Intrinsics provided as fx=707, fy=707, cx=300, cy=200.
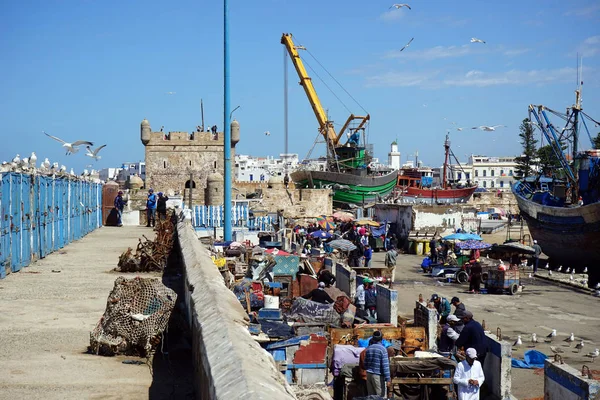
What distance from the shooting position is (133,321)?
7.20m

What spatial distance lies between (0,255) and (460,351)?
7.85m

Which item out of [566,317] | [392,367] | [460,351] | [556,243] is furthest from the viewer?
[556,243]

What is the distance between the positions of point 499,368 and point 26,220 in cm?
999

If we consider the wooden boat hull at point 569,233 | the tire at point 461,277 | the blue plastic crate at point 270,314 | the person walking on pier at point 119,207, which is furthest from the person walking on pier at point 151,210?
the wooden boat hull at point 569,233

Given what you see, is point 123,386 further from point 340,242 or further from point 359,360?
point 340,242

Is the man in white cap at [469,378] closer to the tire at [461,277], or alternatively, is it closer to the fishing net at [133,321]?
the fishing net at [133,321]

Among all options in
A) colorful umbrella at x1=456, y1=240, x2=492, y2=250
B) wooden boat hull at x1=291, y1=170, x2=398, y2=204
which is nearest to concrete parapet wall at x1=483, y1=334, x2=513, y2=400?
colorful umbrella at x1=456, y1=240, x2=492, y2=250

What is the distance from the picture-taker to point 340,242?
24406 mm

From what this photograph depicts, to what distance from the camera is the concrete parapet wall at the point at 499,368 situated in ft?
29.7

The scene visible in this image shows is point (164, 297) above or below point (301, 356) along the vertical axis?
above

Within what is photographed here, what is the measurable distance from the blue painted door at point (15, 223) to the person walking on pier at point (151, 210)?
39.8ft

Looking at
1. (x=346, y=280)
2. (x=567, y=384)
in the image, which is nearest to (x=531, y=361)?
(x=346, y=280)

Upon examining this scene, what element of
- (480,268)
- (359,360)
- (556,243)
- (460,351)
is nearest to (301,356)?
(359,360)

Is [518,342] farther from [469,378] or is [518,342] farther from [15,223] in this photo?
[15,223]
